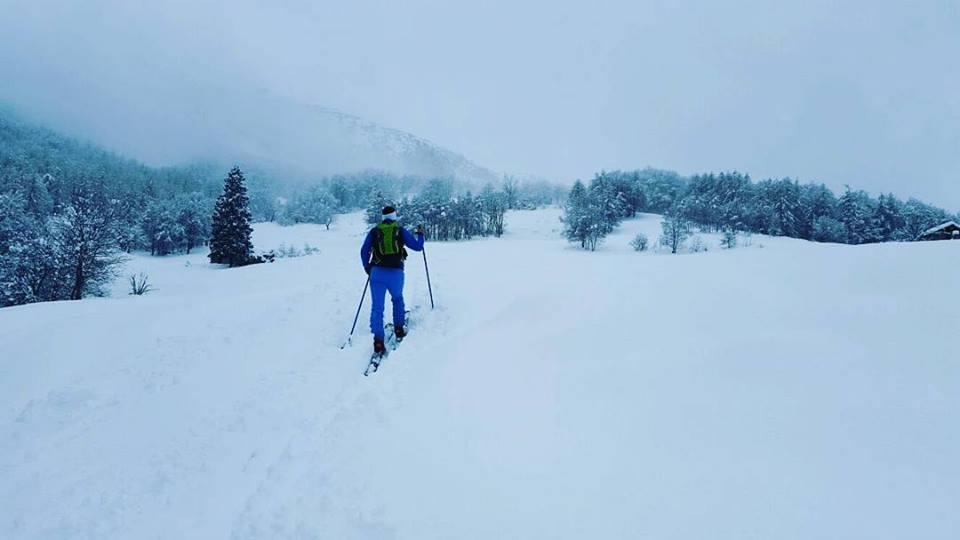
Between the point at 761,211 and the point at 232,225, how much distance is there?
83780 mm

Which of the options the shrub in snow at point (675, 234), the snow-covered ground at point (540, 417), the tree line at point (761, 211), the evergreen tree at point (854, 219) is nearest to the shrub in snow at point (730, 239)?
the tree line at point (761, 211)

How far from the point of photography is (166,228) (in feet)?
216

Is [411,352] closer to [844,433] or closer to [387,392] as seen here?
[387,392]

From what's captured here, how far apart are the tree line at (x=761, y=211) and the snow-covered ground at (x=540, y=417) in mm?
56064

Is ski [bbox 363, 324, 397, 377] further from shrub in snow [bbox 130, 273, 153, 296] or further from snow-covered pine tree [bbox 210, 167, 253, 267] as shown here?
snow-covered pine tree [bbox 210, 167, 253, 267]

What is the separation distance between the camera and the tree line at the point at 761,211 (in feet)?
207

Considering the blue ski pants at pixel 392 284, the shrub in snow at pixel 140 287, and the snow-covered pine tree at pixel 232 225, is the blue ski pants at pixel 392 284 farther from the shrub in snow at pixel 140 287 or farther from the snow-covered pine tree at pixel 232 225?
the snow-covered pine tree at pixel 232 225

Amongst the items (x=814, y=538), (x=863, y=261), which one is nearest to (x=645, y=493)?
(x=814, y=538)

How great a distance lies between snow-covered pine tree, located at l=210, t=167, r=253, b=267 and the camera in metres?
45.2

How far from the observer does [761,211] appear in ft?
240

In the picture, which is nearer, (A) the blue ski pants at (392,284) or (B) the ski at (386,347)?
(B) the ski at (386,347)

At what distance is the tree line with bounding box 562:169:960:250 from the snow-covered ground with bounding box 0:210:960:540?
184ft

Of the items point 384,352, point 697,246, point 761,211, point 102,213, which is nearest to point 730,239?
point 697,246

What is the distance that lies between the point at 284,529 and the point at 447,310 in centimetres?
549
